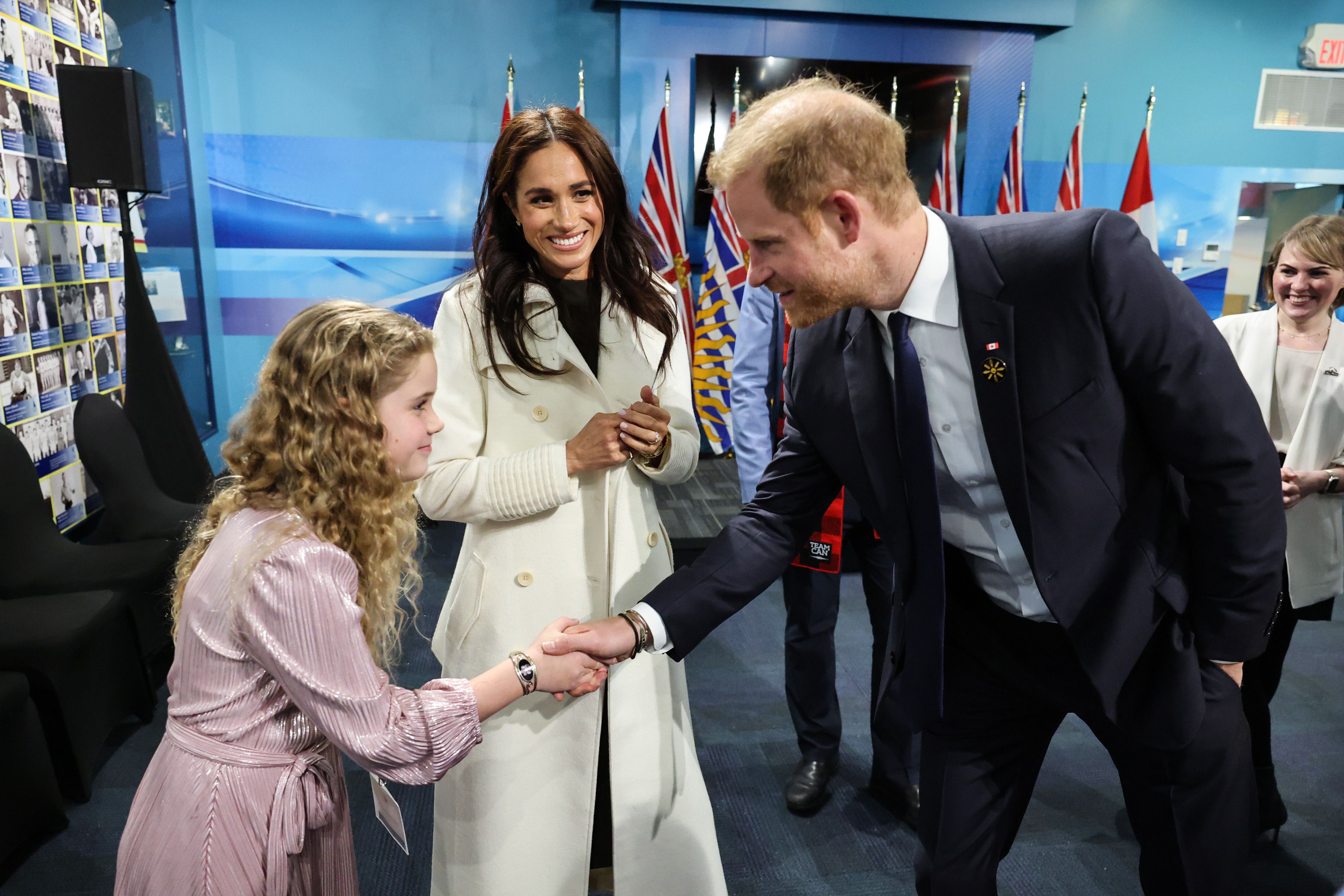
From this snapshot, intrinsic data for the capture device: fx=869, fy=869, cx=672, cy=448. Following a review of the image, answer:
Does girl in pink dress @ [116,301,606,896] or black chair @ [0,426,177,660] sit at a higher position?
girl in pink dress @ [116,301,606,896]

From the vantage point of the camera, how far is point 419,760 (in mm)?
1164

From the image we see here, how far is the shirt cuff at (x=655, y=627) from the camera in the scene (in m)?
1.57

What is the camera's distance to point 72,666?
2531mm

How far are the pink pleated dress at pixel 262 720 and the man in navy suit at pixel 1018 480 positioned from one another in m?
0.38

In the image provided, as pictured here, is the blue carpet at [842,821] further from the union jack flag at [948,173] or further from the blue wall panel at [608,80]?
the union jack flag at [948,173]

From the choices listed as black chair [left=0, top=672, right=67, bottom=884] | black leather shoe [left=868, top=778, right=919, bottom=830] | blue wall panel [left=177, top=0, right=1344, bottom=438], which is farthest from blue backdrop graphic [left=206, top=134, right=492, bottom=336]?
black leather shoe [left=868, top=778, right=919, bottom=830]

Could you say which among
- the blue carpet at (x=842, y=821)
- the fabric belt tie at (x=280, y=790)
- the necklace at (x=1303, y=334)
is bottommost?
the blue carpet at (x=842, y=821)

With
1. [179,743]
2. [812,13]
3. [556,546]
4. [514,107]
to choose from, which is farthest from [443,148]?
[179,743]

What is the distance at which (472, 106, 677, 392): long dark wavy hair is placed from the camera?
5.31ft

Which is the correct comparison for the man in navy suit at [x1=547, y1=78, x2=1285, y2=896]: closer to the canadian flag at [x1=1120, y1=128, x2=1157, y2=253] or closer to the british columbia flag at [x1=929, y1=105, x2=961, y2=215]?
the british columbia flag at [x1=929, y1=105, x2=961, y2=215]

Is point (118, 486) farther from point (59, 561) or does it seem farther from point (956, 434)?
point (956, 434)

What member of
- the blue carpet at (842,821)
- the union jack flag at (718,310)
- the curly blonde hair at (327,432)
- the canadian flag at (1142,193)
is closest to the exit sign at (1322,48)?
the canadian flag at (1142,193)

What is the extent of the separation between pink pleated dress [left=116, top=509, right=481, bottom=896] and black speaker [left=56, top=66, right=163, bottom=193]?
332cm

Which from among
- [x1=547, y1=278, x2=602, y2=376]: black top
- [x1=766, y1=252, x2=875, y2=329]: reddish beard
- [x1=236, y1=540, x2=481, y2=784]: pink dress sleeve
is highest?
[x1=766, y1=252, x2=875, y2=329]: reddish beard
